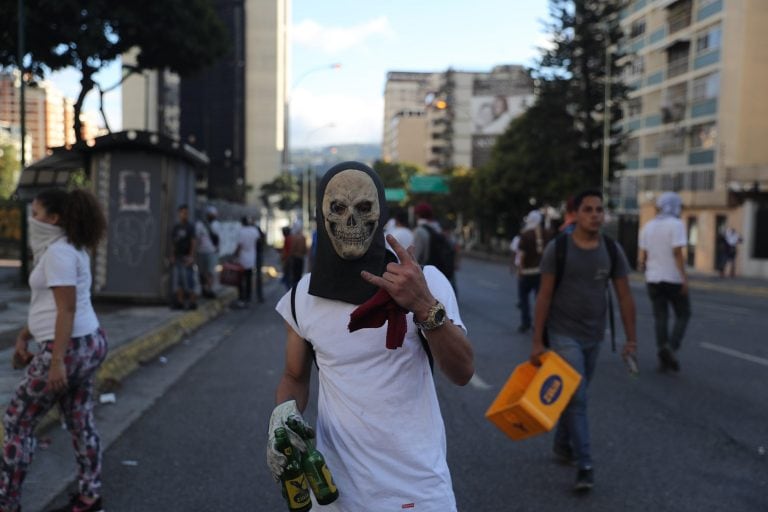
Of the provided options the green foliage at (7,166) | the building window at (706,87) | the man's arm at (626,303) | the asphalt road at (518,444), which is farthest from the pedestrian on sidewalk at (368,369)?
the green foliage at (7,166)

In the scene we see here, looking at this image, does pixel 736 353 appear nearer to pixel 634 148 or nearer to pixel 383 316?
pixel 383 316

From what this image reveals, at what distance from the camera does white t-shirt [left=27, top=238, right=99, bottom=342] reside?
399 centimetres

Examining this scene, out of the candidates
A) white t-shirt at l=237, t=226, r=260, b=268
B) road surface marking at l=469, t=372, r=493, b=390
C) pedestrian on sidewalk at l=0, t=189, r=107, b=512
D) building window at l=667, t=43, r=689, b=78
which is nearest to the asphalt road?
road surface marking at l=469, t=372, r=493, b=390

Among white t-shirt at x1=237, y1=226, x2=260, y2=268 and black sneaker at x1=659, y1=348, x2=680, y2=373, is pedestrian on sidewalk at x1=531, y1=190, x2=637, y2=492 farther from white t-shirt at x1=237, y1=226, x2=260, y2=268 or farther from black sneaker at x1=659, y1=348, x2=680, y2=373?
white t-shirt at x1=237, y1=226, x2=260, y2=268

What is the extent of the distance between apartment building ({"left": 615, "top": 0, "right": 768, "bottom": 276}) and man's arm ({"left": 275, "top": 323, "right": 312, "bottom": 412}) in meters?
36.2

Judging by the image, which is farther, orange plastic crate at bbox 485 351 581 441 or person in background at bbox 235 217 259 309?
person in background at bbox 235 217 259 309

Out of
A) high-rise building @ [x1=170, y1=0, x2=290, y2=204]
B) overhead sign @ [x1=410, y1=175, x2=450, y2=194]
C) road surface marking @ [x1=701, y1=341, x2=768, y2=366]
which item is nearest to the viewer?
road surface marking @ [x1=701, y1=341, x2=768, y2=366]

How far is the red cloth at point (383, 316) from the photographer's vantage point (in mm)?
2104

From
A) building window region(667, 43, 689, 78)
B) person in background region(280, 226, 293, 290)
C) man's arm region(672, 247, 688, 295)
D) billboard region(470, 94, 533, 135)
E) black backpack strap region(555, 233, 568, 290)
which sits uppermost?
billboard region(470, 94, 533, 135)

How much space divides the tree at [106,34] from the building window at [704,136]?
3027cm

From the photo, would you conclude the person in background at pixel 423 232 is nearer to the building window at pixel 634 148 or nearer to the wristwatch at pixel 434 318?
the wristwatch at pixel 434 318

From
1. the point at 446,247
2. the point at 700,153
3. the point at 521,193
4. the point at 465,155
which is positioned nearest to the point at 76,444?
the point at 446,247

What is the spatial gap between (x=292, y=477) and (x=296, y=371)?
0.43 meters

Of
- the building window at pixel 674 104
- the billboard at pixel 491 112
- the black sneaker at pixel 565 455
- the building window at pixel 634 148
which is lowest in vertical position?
the black sneaker at pixel 565 455
